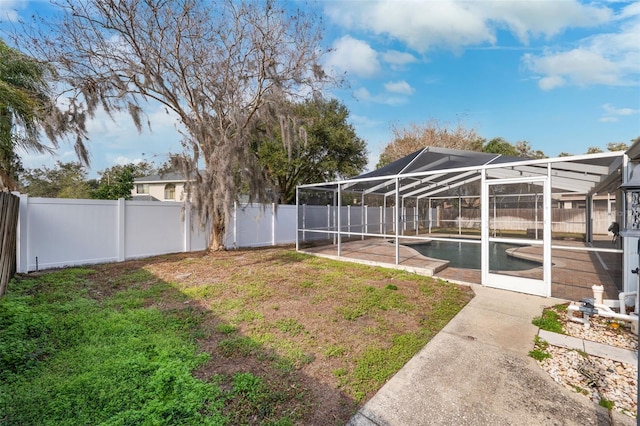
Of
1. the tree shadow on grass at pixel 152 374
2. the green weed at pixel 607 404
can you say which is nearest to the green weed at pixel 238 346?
the tree shadow on grass at pixel 152 374

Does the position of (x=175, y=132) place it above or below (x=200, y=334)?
above

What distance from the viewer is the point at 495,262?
19.0 feet

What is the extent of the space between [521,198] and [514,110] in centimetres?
774

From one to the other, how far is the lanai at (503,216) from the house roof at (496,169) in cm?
2

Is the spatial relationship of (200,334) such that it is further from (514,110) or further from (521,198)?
(514,110)

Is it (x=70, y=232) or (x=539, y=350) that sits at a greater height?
(x=70, y=232)

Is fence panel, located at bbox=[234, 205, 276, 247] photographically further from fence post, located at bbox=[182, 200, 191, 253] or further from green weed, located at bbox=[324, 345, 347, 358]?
green weed, located at bbox=[324, 345, 347, 358]

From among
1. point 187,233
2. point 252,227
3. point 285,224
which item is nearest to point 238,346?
point 187,233

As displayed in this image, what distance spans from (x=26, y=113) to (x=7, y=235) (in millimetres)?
2861

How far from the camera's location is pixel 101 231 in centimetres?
696

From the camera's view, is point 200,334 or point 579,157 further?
point 579,157

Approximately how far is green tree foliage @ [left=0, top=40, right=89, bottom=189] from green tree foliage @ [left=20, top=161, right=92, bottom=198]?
659 inches

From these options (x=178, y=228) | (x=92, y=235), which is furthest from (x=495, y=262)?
(x=92, y=235)

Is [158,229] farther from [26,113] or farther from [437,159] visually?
[437,159]
